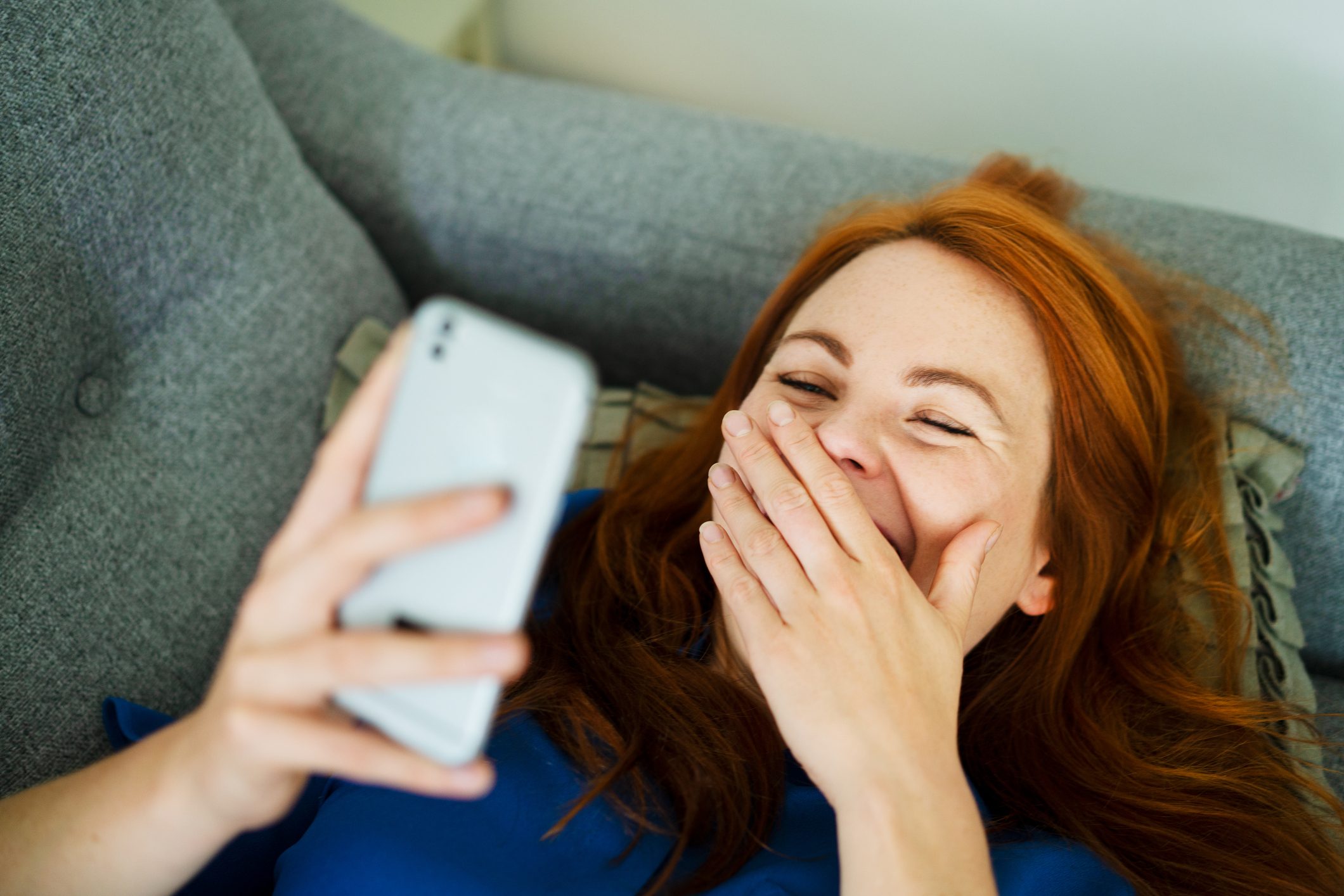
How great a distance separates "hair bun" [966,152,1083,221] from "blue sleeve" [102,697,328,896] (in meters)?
1.24

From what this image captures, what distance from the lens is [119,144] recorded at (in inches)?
37.9

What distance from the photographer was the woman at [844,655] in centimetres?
50

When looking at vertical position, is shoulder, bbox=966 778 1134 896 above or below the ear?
below

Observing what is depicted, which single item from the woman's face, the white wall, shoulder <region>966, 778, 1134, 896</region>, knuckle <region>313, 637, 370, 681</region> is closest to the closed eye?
the woman's face

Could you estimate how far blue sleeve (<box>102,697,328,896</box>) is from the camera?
0.83 meters

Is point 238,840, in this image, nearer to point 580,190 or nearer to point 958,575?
point 958,575

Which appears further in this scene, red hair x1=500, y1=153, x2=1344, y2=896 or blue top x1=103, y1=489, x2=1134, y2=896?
red hair x1=500, y1=153, x2=1344, y2=896

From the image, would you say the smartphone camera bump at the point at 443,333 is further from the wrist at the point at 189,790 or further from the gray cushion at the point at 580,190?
the gray cushion at the point at 580,190

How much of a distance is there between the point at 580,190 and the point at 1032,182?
29.2 inches

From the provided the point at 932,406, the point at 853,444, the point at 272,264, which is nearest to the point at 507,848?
the point at 853,444

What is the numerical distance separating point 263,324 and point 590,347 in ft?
1.85

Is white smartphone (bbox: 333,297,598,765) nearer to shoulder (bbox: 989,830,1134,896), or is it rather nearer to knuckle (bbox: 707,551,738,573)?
knuckle (bbox: 707,551,738,573)

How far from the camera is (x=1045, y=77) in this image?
175cm

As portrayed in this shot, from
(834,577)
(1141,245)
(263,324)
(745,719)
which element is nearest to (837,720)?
(834,577)
